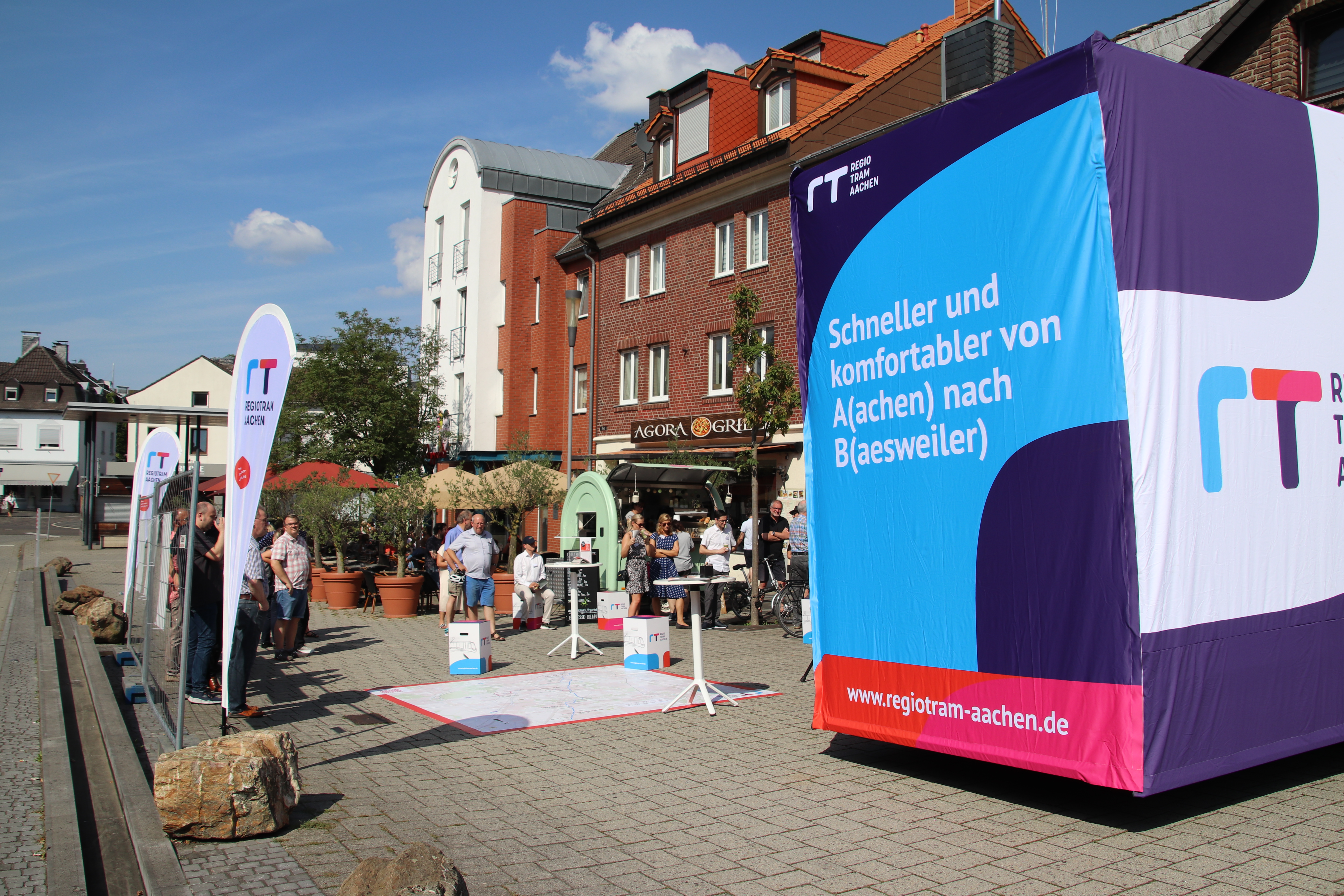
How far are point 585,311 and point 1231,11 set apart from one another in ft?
64.0

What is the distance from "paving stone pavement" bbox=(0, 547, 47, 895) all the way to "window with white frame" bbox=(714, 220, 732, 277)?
1643cm

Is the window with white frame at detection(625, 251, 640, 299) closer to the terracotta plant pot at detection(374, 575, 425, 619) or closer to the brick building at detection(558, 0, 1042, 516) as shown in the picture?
the brick building at detection(558, 0, 1042, 516)

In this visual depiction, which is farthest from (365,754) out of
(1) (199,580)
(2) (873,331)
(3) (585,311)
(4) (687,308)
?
(3) (585,311)

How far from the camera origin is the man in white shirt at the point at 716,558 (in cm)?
1466

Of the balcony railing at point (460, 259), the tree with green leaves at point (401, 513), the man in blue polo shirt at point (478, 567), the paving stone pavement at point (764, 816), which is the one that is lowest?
the paving stone pavement at point (764, 816)

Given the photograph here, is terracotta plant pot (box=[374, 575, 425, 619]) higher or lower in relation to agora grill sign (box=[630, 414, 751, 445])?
lower

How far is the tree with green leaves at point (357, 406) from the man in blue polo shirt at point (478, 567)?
2221cm

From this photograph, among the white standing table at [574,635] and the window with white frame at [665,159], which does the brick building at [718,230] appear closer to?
the window with white frame at [665,159]

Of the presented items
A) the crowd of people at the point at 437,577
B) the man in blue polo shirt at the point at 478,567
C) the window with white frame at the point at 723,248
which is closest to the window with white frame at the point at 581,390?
the window with white frame at the point at 723,248

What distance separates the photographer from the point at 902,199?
632cm

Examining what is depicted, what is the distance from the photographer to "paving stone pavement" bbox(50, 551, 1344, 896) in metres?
4.58

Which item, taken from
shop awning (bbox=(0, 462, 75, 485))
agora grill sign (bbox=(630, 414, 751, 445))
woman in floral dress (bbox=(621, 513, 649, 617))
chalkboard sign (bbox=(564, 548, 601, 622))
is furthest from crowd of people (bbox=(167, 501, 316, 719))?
shop awning (bbox=(0, 462, 75, 485))

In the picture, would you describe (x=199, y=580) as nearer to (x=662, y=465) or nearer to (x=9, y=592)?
(x=662, y=465)

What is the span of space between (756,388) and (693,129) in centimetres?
1353
